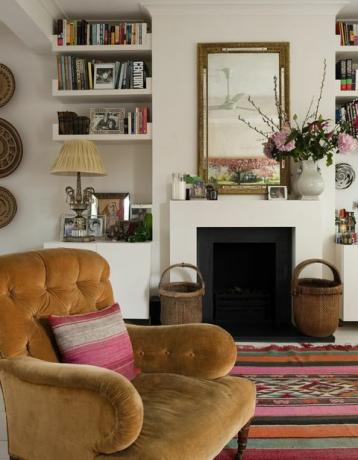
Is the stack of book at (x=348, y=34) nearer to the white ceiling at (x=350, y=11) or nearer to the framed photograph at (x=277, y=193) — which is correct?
the white ceiling at (x=350, y=11)

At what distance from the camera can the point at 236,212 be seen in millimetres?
4035

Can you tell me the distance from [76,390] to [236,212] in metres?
2.76

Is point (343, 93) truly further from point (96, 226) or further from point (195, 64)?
point (96, 226)

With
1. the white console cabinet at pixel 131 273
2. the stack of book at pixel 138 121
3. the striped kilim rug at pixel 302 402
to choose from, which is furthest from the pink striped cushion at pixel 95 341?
the stack of book at pixel 138 121

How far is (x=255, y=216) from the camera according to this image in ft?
13.3

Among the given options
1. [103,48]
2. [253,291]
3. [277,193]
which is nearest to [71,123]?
[103,48]

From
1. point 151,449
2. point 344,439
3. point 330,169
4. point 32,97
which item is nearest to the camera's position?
point 151,449

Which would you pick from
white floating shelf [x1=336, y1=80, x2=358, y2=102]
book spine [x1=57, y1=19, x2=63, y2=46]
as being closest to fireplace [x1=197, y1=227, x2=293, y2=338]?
white floating shelf [x1=336, y1=80, x2=358, y2=102]

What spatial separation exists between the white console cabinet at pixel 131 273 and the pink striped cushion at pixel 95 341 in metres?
2.05

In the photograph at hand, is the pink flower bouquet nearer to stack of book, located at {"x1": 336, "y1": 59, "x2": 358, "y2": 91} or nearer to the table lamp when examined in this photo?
stack of book, located at {"x1": 336, "y1": 59, "x2": 358, "y2": 91}

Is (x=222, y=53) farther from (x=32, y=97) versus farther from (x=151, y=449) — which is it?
(x=151, y=449)

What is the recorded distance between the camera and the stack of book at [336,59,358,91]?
13.8 ft

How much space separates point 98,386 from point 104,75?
11.1 ft

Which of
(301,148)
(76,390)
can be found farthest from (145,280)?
(76,390)
